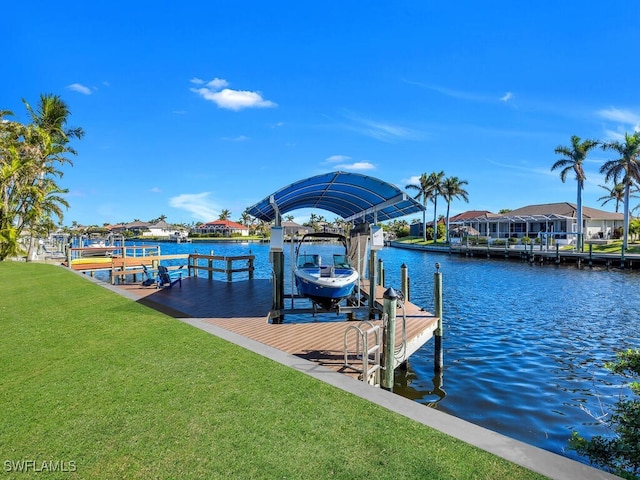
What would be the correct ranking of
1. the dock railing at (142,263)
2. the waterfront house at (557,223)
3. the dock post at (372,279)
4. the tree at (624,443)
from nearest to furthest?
the tree at (624,443)
the dock post at (372,279)
the dock railing at (142,263)
the waterfront house at (557,223)

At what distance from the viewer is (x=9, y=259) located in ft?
89.0

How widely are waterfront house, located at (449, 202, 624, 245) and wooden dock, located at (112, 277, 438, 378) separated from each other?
5030cm

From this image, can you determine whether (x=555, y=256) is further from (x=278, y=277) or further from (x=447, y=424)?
(x=447, y=424)

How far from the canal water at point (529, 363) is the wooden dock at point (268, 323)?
1052 mm

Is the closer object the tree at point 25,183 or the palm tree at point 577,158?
the tree at point 25,183

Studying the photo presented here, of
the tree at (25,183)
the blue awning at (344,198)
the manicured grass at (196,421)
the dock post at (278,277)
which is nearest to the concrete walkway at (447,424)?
the manicured grass at (196,421)

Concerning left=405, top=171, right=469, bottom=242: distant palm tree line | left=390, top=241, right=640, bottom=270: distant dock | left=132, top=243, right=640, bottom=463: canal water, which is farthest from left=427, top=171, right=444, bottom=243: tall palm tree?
left=132, top=243, right=640, bottom=463: canal water

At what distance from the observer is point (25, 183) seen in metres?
27.3

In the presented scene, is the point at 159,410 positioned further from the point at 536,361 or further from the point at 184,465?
the point at 536,361

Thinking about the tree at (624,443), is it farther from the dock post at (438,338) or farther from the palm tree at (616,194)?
the palm tree at (616,194)

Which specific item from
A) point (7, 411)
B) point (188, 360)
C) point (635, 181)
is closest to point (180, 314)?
point (188, 360)

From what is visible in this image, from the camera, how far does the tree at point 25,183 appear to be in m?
25.8

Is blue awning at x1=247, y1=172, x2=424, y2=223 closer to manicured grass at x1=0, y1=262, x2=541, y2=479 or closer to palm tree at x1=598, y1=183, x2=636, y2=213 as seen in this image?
manicured grass at x1=0, y1=262, x2=541, y2=479

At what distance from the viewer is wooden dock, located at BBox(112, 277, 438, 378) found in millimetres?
7492
